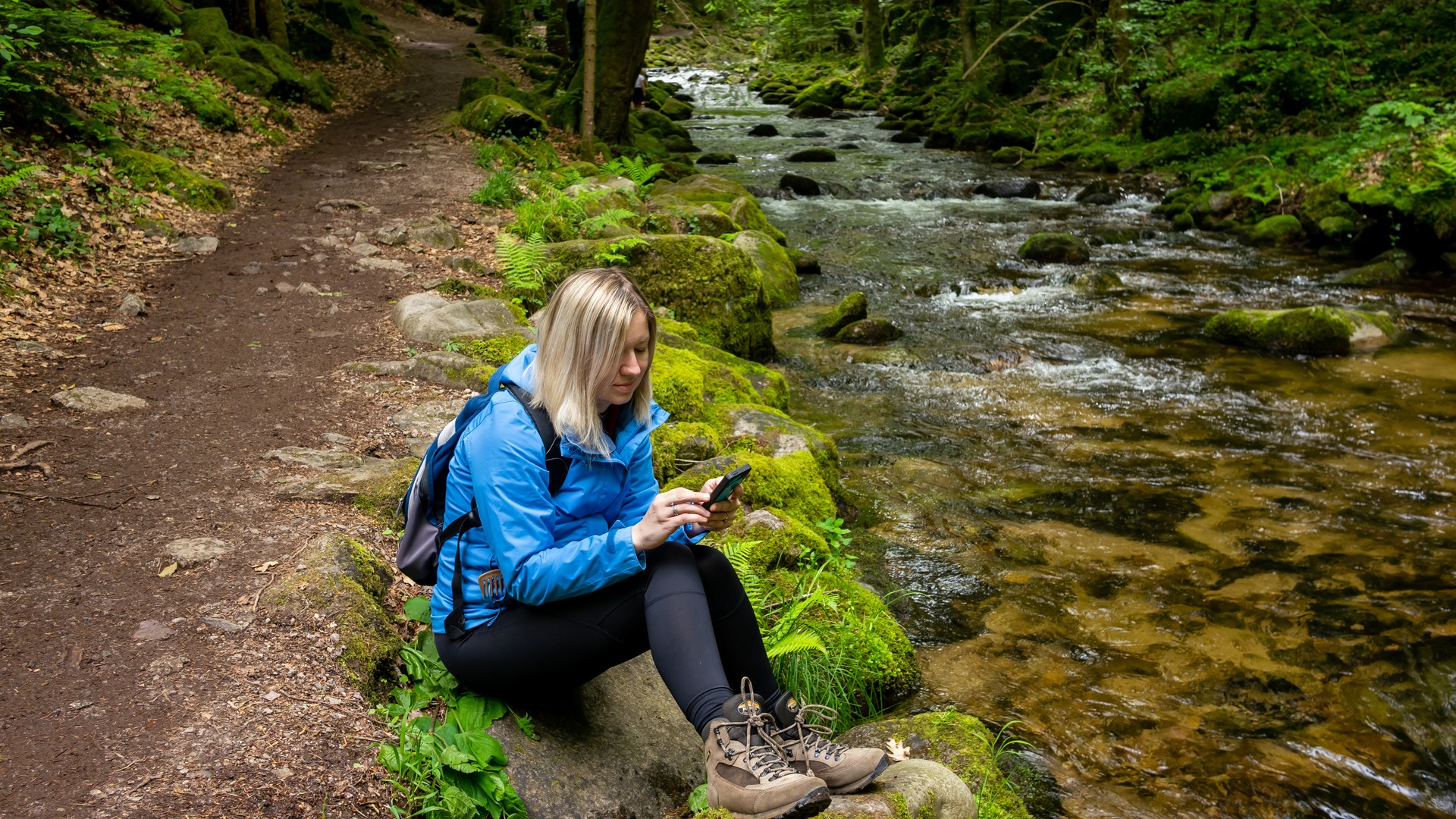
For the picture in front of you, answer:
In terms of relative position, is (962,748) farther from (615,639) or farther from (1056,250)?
(1056,250)

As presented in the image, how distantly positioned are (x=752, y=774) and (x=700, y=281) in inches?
252

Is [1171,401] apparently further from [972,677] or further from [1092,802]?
[1092,802]

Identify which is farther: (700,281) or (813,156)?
(813,156)

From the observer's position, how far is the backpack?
2822mm

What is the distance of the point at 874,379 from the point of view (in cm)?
911

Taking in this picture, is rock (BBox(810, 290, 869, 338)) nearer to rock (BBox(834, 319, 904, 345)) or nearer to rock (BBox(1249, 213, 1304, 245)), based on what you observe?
rock (BBox(834, 319, 904, 345))

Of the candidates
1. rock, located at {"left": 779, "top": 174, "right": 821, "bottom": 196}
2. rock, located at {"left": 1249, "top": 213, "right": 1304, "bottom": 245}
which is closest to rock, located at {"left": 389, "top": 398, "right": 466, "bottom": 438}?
rock, located at {"left": 779, "top": 174, "right": 821, "bottom": 196}

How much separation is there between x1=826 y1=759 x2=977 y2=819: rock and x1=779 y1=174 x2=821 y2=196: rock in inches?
610

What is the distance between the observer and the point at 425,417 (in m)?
5.41

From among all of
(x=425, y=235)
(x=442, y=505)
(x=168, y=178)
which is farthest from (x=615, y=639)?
(x=168, y=178)

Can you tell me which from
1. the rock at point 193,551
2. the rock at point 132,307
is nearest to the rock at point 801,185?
the rock at point 132,307

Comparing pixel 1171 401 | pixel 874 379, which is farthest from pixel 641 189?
pixel 1171 401

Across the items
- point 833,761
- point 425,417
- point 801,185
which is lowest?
point 801,185

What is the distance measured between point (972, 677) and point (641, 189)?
8.96 metres
